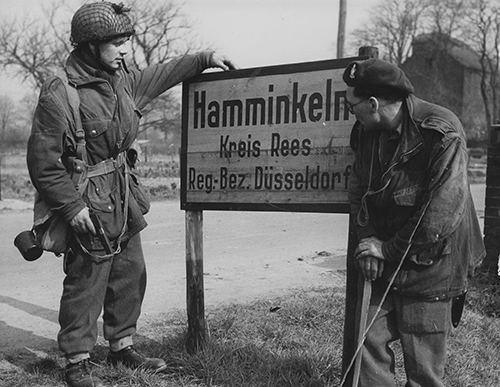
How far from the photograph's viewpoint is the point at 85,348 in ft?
12.3

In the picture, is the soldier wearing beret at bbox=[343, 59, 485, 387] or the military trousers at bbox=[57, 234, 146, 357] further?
the military trousers at bbox=[57, 234, 146, 357]

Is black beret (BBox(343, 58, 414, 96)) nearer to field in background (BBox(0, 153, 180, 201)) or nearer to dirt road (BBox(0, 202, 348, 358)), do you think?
dirt road (BBox(0, 202, 348, 358))

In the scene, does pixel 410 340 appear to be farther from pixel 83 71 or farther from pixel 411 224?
pixel 83 71

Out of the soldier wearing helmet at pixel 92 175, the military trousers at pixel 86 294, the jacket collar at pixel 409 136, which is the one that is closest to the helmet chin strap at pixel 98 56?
the soldier wearing helmet at pixel 92 175

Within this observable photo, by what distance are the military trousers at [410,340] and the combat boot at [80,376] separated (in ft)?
5.15

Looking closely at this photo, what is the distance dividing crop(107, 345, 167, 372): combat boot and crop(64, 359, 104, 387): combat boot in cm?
25

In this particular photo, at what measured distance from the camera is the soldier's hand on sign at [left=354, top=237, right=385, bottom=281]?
2.97 meters

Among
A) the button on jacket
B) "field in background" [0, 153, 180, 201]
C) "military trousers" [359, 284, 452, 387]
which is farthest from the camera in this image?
"field in background" [0, 153, 180, 201]

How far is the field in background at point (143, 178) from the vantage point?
1769 centimetres

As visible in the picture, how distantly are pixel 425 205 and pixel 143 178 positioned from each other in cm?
1986

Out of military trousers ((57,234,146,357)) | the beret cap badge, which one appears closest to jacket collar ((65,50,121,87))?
military trousers ((57,234,146,357))

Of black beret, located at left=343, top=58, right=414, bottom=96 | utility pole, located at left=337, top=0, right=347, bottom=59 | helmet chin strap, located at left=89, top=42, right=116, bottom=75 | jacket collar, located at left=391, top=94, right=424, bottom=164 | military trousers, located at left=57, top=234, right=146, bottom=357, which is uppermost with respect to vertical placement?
utility pole, located at left=337, top=0, right=347, bottom=59

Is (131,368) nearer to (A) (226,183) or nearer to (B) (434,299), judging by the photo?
(A) (226,183)

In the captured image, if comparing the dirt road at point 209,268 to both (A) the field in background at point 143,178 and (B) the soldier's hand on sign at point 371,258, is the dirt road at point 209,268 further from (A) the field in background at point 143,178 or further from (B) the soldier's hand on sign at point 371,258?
(A) the field in background at point 143,178
